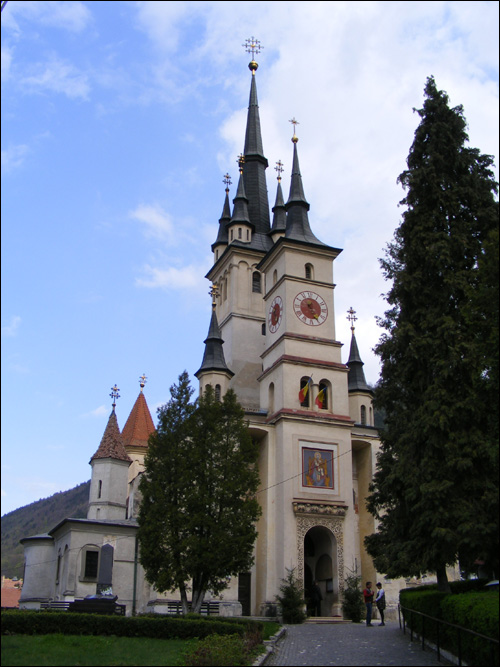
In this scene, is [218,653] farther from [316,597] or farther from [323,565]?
[323,565]

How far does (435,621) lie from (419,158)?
1402 cm

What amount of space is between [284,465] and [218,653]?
21.0m

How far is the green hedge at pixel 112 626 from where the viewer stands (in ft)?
60.1

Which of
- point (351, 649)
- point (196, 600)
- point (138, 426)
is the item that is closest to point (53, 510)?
point (138, 426)

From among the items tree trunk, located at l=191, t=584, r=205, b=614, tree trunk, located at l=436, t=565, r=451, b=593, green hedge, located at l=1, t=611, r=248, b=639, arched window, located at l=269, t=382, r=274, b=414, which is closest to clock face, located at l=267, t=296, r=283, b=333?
arched window, located at l=269, t=382, r=274, b=414

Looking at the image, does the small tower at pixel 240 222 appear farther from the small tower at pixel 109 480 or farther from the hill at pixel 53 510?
the hill at pixel 53 510

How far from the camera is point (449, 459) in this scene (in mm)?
17844

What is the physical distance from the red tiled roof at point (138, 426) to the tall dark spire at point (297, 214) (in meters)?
21.0

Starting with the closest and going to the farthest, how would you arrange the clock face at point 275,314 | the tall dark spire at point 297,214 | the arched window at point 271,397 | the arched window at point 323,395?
the arched window at point 323,395, the arched window at point 271,397, the clock face at point 275,314, the tall dark spire at point 297,214

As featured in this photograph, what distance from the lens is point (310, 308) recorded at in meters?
40.5

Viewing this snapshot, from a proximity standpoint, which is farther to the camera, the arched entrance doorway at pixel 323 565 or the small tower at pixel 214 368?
the small tower at pixel 214 368

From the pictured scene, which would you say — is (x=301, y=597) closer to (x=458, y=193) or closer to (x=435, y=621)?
(x=435, y=621)

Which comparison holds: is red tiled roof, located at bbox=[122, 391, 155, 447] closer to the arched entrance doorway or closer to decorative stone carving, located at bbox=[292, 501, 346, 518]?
the arched entrance doorway

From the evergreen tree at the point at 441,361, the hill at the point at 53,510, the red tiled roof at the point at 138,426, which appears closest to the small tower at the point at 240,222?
the red tiled roof at the point at 138,426
